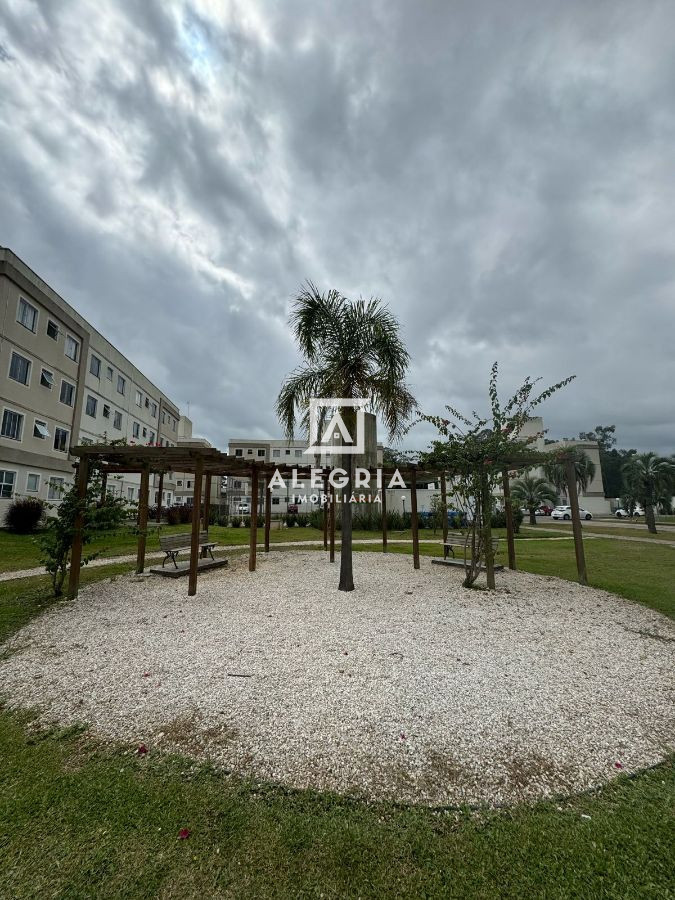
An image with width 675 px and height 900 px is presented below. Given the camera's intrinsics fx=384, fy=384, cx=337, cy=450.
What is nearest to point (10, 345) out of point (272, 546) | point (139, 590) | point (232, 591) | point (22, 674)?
point (272, 546)

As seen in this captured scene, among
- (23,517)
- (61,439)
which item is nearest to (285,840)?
(23,517)

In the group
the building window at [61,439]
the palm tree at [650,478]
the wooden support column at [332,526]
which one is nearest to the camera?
the wooden support column at [332,526]

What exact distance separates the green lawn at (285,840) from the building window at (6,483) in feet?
68.2

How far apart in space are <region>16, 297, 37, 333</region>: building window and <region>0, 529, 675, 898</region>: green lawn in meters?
23.4

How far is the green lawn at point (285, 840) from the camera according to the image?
193 centimetres

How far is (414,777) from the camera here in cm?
275

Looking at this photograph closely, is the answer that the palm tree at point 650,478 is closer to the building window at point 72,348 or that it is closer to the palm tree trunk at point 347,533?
the palm tree trunk at point 347,533

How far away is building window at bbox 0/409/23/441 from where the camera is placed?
18752 millimetres

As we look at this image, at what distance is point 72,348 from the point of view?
2420cm

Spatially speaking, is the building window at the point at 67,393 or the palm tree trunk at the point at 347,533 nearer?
the palm tree trunk at the point at 347,533

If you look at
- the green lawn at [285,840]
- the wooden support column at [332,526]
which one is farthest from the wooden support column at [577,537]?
the green lawn at [285,840]

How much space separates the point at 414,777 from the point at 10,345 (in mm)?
24393

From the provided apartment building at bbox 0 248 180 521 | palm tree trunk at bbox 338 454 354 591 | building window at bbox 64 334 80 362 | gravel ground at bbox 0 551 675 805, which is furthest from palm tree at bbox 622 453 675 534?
building window at bbox 64 334 80 362

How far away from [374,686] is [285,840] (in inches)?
79.2
